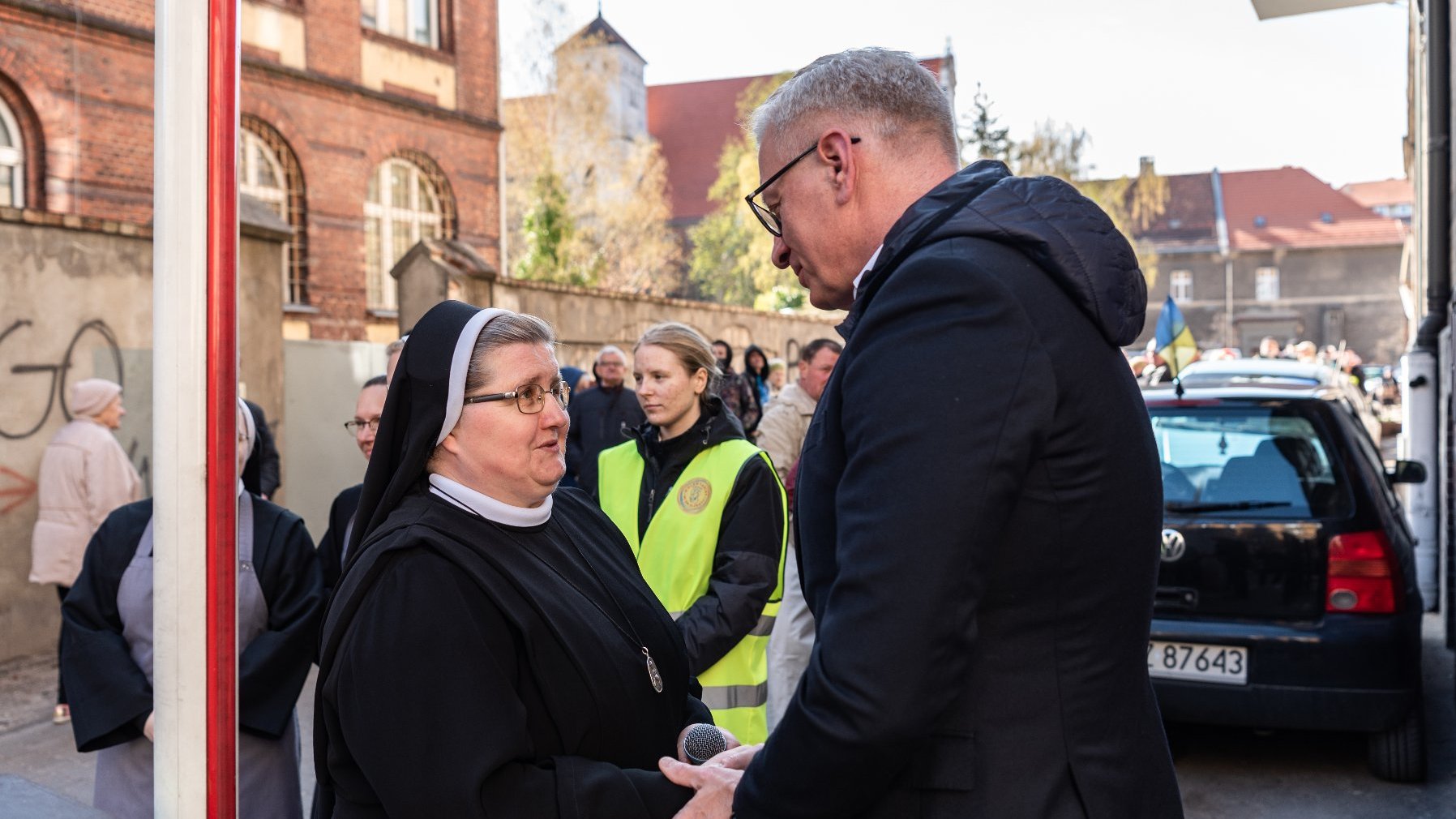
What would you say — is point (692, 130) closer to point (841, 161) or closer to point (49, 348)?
point (49, 348)

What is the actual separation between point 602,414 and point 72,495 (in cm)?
392

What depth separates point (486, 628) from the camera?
7.32 feet

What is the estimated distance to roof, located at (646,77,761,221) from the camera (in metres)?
76.5

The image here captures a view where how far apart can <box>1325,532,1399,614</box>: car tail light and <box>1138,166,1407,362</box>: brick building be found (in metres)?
69.6

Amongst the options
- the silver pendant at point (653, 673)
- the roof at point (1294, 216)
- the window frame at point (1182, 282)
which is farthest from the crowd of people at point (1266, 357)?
the roof at point (1294, 216)

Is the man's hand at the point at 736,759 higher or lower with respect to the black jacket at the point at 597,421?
lower

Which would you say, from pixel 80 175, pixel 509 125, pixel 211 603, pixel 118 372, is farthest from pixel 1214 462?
pixel 509 125

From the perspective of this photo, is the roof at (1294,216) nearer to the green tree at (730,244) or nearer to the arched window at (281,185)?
the green tree at (730,244)

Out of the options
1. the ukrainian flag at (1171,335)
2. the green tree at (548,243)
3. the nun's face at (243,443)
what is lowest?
the nun's face at (243,443)

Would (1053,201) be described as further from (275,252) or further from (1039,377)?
(275,252)

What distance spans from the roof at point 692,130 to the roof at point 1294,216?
3024cm

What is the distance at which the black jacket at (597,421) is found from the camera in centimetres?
1009

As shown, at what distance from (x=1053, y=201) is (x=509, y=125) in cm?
4434

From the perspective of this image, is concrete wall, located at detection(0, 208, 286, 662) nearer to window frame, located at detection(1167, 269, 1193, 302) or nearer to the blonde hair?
the blonde hair
